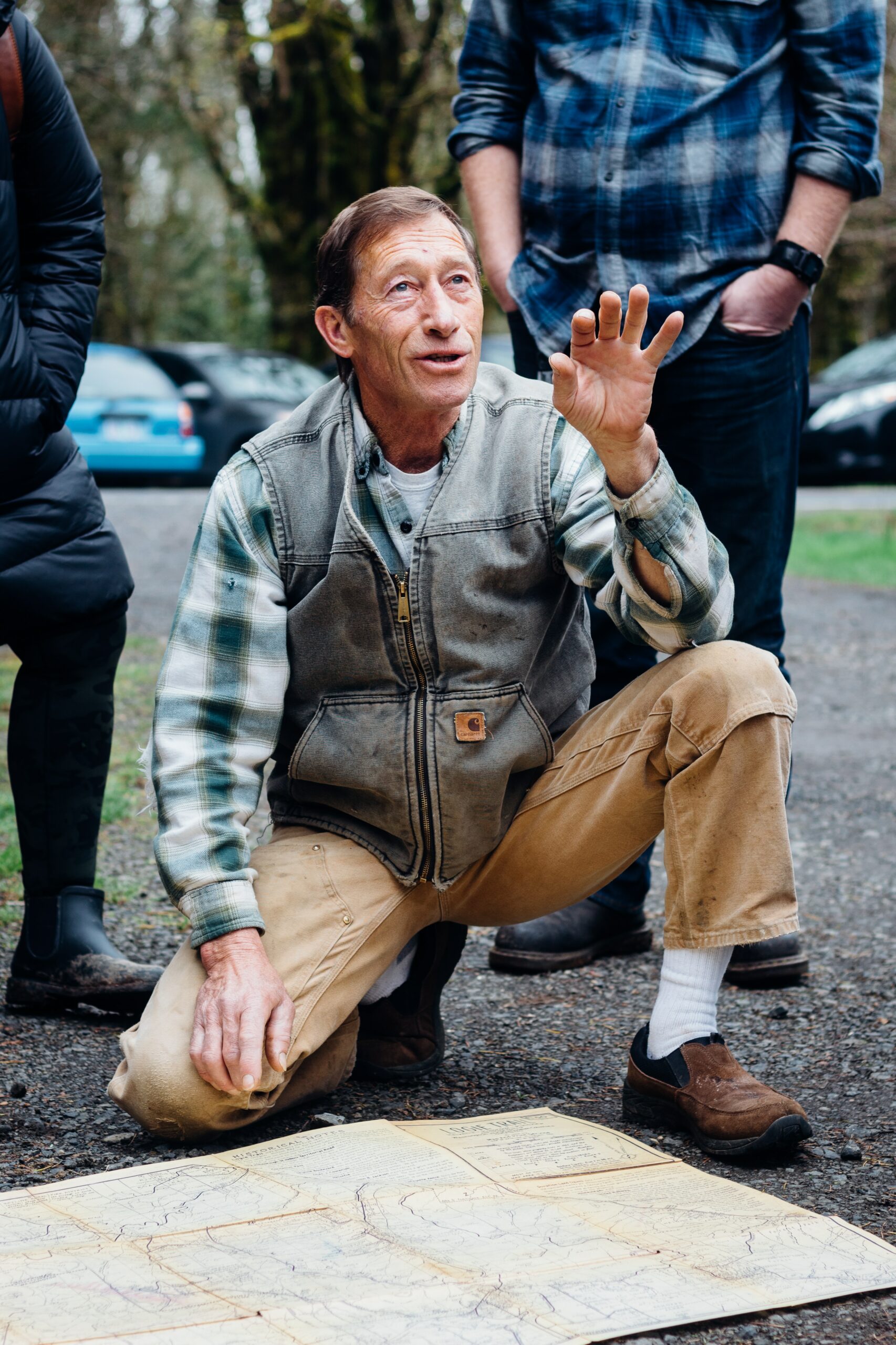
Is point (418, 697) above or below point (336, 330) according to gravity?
below

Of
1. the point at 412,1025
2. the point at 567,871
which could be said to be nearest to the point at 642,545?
the point at 567,871

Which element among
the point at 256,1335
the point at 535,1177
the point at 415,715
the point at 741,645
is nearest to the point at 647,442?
the point at 741,645

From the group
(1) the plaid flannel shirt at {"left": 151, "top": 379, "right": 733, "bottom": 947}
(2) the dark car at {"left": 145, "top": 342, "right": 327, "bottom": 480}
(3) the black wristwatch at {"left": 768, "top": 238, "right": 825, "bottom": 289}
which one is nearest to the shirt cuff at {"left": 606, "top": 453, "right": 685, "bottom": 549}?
(1) the plaid flannel shirt at {"left": 151, "top": 379, "right": 733, "bottom": 947}

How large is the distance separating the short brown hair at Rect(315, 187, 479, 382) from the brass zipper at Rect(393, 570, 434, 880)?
45 cm

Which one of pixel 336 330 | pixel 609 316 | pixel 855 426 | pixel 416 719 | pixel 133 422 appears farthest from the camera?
pixel 133 422

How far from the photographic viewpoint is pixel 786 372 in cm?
337

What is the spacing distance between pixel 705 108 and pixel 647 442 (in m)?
1.24

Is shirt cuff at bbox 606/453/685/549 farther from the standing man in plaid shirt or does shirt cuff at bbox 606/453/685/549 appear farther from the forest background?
the forest background

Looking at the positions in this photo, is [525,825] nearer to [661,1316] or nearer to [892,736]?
[661,1316]

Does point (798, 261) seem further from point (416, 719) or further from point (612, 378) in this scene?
point (416, 719)

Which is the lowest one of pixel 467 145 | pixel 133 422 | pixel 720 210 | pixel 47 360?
pixel 133 422

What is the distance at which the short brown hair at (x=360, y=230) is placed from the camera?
2658 millimetres

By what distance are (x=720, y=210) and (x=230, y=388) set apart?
11.5 metres

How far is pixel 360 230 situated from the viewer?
105 inches
